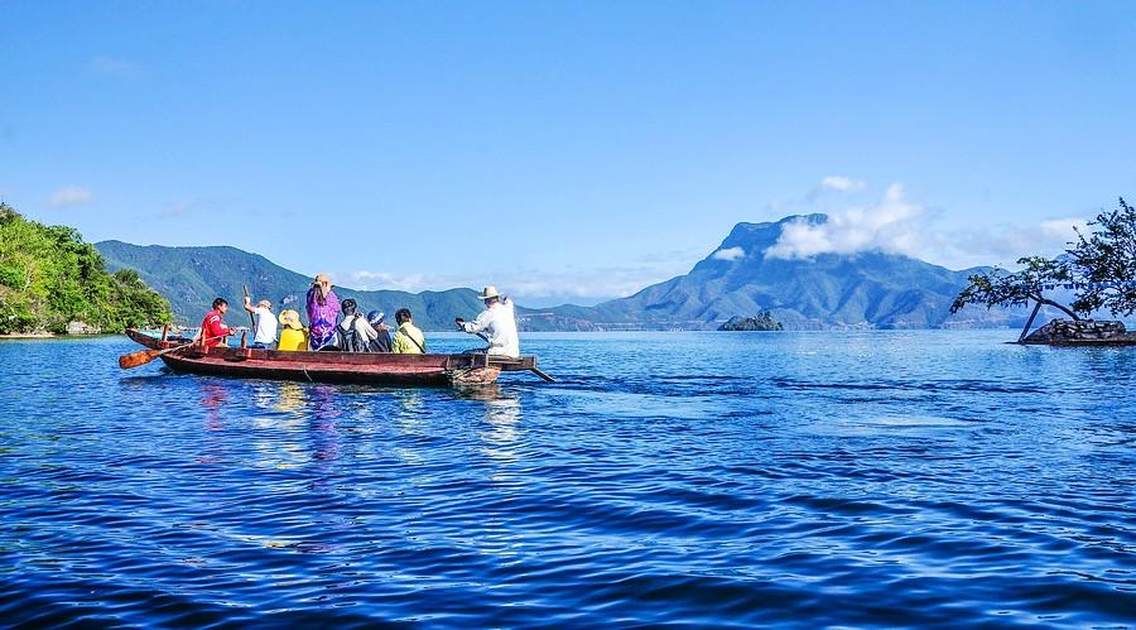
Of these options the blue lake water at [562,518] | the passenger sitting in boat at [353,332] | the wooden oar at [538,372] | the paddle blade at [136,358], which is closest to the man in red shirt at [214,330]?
the paddle blade at [136,358]

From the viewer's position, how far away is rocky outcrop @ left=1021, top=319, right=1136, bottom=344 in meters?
81.3

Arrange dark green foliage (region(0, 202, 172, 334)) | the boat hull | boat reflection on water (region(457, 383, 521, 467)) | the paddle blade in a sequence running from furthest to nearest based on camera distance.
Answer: dark green foliage (region(0, 202, 172, 334))
the paddle blade
the boat hull
boat reflection on water (region(457, 383, 521, 467))

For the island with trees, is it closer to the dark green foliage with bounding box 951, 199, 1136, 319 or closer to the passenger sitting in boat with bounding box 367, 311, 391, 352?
the dark green foliage with bounding box 951, 199, 1136, 319

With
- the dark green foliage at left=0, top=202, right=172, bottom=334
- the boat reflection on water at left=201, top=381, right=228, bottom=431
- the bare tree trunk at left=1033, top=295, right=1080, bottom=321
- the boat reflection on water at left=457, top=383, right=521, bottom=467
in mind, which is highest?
Answer: the dark green foliage at left=0, top=202, right=172, bottom=334

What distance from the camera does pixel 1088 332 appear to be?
83.6 m

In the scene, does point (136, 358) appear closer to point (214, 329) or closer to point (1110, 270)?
point (214, 329)

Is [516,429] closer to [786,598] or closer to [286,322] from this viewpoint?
[786,598]

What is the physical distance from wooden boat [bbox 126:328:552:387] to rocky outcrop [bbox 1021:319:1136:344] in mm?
67058

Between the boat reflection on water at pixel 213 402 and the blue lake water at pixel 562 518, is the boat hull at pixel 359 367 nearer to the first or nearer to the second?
the boat reflection on water at pixel 213 402

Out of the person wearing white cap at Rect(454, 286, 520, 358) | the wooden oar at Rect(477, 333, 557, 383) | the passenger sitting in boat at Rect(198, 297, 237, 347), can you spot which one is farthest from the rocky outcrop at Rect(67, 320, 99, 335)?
the person wearing white cap at Rect(454, 286, 520, 358)

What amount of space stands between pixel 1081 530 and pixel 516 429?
39.7 feet

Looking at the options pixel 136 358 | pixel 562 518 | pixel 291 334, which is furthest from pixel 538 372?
pixel 562 518

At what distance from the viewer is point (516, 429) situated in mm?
20297

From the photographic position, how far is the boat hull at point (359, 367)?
98.7 feet
